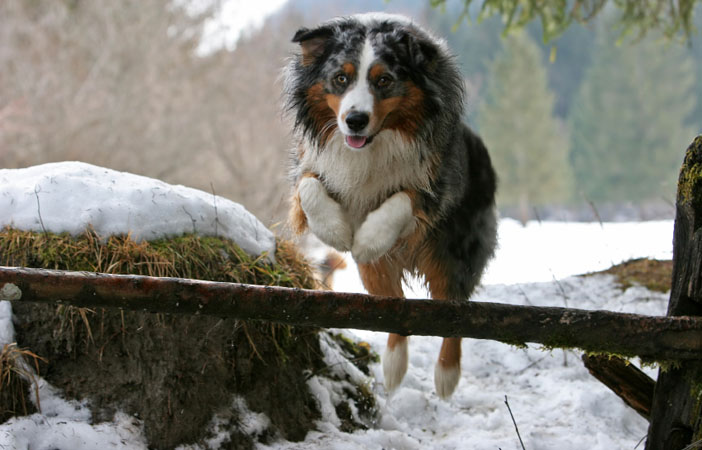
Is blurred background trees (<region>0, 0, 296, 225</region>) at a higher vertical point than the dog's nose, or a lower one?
higher

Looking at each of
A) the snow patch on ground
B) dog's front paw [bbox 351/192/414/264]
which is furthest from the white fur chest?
the snow patch on ground

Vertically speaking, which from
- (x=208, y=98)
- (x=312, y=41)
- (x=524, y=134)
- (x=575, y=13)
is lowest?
(x=312, y=41)

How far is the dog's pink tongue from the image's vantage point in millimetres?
3057

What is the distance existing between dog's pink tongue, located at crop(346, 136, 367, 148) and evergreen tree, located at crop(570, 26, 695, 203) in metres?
39.9

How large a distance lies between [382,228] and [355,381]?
1121 millimetres

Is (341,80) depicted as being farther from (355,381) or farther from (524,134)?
(524,134)

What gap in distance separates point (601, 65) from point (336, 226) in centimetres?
4511

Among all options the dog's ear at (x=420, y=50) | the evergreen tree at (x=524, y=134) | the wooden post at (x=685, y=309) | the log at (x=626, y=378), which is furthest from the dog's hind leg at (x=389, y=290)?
the evergreen tree at (x=524, y=134)

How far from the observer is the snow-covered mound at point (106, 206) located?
3.13 meters

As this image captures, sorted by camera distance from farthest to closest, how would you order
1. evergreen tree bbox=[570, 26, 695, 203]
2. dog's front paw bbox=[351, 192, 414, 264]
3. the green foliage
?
1. evergreen tree bbox=[570, 26, 695, 203]
2. the green foliage
3. dog's front paw bbox=[351, 192, 414, 264]

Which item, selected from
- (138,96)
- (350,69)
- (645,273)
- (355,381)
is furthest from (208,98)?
(350,69)

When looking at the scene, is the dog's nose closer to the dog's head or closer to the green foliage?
the dog's head

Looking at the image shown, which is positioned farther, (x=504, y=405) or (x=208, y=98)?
(x=208, y=98)

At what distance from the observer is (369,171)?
3.38 m
